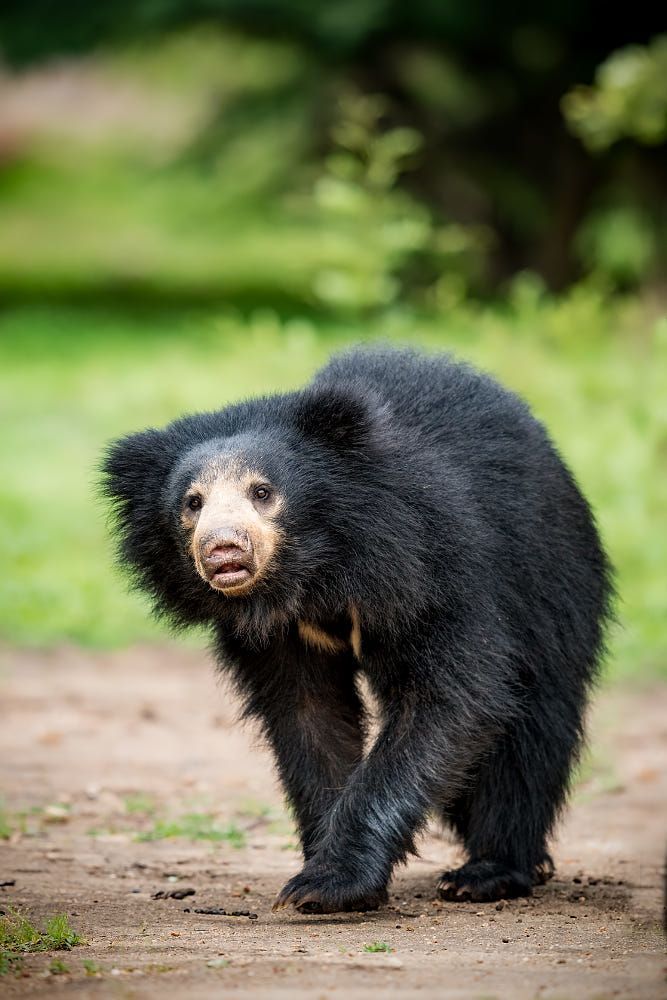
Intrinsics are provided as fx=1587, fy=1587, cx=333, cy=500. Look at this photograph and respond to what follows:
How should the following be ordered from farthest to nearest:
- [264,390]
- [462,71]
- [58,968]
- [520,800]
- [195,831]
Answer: [462,71]
[264,390]
[195,831]
[520,800]
[58,968]

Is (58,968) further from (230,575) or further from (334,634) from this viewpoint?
(334,634)

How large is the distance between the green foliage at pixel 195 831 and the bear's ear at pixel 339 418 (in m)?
1.82

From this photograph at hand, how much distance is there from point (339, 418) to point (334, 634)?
670mm

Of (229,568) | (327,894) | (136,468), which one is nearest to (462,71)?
(136,468)

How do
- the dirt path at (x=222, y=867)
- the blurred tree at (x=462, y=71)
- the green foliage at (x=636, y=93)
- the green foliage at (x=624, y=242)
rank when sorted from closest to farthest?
1. the dirt path at (x=222, y=867)
2. the green foliage at (x=636, y=93)
3. the green foliage at (x=624, y=242)
4. the blurred tree at (x=462, y=71)

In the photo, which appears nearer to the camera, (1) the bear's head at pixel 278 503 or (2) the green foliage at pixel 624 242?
(1) the bear's head at pixel 278 503

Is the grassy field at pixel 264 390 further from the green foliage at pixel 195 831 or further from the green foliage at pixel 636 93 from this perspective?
the green foliage at pixel 636 93

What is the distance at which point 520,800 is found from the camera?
5074 mm

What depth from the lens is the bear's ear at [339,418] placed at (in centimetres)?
458

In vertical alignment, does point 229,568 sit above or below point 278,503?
below

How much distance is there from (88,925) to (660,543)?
622 centimetres

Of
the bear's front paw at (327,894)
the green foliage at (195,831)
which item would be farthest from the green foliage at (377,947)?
the green foliage at (195,831)

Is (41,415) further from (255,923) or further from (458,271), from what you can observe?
(255,923)

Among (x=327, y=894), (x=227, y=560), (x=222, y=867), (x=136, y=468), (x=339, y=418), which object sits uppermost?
(x=339, y=418)
